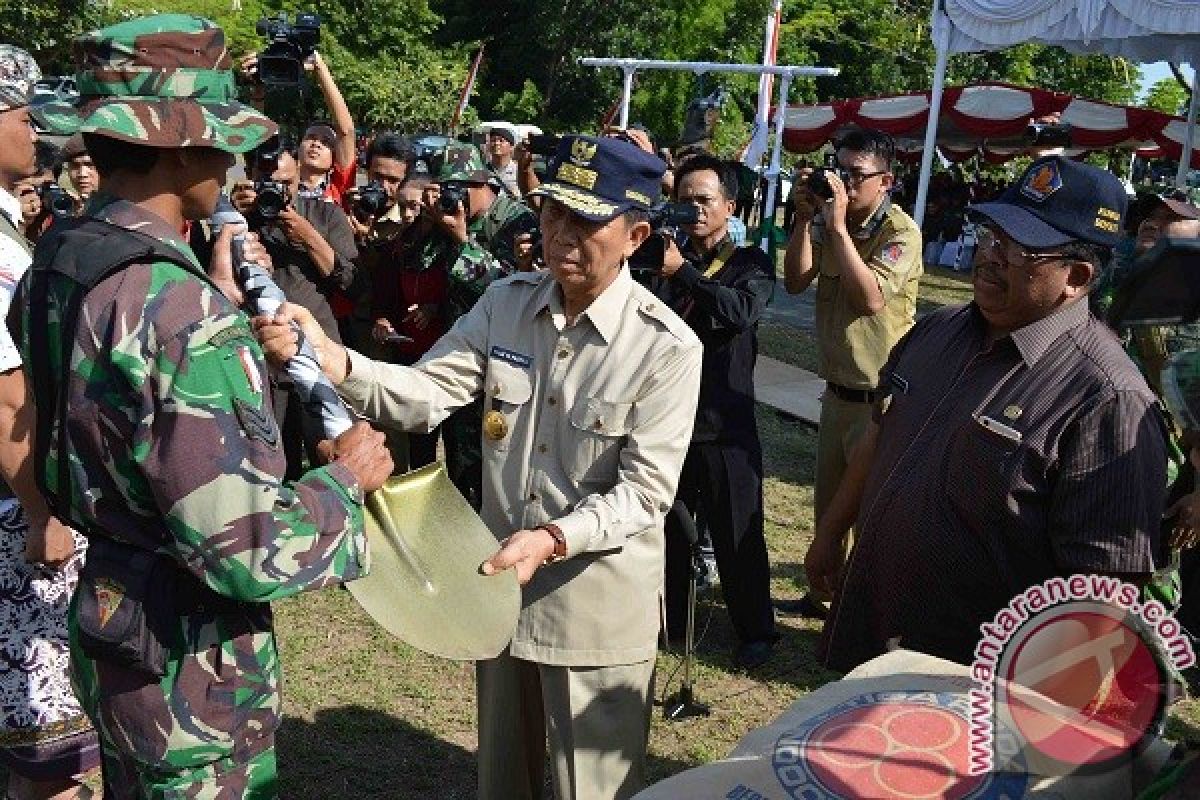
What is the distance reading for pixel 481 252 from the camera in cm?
527

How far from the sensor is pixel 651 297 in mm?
2795

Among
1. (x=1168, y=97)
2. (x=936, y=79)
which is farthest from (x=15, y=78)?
(x=1168, y=97)

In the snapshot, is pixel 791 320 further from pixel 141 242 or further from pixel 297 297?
pixel 141 242

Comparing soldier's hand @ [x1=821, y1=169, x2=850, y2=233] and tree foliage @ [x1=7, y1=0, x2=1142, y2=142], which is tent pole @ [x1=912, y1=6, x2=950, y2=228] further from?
tree foliage @ [x1=7, y1=0, x2=1142, y2=142]

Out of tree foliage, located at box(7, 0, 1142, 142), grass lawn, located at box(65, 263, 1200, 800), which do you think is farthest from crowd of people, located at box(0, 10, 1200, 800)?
tree foliage, located at box(7, 0, 1142, 142)

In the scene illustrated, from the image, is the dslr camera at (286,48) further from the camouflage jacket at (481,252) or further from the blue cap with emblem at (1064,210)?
the blue cap with emblem at (1064,210)

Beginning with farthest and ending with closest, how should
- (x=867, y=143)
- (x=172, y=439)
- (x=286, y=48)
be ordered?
1. (x=286, y=48)
2. (x=867, y=143)
3. (x=172, y=439)

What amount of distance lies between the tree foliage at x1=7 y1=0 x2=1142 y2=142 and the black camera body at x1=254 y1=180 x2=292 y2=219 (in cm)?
1745

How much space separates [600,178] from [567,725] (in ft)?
4.04

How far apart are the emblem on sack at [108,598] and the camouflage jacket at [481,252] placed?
3251 millimetres

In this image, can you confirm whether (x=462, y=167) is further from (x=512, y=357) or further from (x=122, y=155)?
(x=122, y=155)

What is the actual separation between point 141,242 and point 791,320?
435 inches

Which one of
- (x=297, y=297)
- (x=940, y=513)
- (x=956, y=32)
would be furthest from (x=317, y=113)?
(x=940, y=513)

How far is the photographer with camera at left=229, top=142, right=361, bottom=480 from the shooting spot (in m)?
5.12
